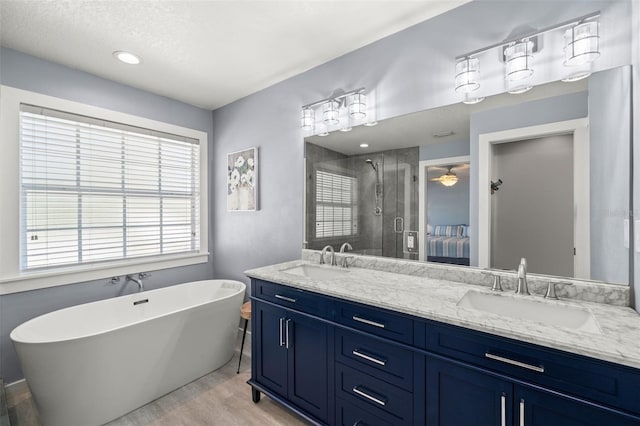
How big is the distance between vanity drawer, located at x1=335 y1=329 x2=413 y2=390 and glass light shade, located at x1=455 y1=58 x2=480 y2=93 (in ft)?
4.92

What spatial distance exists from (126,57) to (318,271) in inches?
91.0

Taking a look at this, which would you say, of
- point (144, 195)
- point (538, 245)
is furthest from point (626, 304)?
point (144, 195)

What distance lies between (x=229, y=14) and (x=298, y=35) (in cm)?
48

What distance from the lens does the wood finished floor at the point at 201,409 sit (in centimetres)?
185

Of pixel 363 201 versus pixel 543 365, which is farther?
pixel 363 201

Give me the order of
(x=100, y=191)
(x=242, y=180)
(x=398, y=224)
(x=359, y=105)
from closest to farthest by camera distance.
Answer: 1. (x=398, y=224)
2. (x=359, y=105)
3. (x=100, y=191)
4. (x=242, y=180)

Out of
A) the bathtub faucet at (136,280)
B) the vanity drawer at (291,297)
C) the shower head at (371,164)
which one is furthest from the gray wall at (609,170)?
the bathtub faucet at (136,280)

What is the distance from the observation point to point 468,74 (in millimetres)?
1641

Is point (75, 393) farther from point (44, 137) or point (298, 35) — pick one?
point (298, 35)

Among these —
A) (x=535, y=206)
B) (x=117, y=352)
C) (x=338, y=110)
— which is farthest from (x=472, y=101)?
(x=117, y=352)

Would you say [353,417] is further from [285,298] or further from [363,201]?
[363,201]

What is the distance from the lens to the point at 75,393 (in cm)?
174

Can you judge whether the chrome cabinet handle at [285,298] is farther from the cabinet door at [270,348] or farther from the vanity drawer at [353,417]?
the vanity drawer at [353,417]

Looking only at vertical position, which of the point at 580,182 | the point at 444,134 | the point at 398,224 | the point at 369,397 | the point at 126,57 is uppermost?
the point at 126,57
